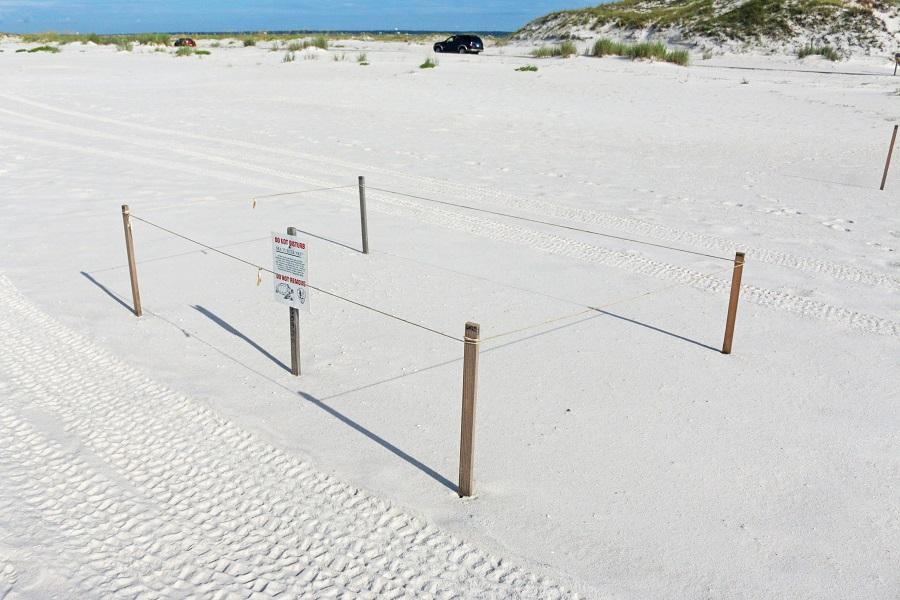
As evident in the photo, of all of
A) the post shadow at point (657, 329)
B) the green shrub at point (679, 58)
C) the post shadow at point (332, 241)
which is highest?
the green shrub at point (679, 58)

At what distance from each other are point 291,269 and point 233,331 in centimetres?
159

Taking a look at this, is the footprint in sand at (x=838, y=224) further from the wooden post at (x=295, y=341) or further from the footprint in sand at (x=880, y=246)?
the wooden post at (x=295, y=341)

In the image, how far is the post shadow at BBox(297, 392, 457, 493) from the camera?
15.2 ft

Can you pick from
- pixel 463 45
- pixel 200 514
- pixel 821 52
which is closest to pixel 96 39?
pixel 463 45

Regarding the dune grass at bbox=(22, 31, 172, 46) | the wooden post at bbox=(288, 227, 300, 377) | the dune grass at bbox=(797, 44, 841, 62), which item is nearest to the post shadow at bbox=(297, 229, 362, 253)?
the wooden post at bbox=(288, 227, 300, 377)

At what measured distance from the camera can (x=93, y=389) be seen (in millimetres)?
5621

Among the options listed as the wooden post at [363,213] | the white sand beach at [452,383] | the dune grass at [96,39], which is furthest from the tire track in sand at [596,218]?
the dune grass at [96,39]

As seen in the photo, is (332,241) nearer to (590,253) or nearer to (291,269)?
(590,253)

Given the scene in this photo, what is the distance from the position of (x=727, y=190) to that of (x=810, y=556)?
9197 mm

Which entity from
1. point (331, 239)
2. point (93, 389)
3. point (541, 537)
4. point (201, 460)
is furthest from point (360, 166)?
point (541, 537)

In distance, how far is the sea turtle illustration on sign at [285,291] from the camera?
561 centimetres

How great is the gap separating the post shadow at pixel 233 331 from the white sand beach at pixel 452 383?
4 centimetres

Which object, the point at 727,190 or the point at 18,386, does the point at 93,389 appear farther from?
the point at 727,190

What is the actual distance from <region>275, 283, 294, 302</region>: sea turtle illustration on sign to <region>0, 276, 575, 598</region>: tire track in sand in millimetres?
994
